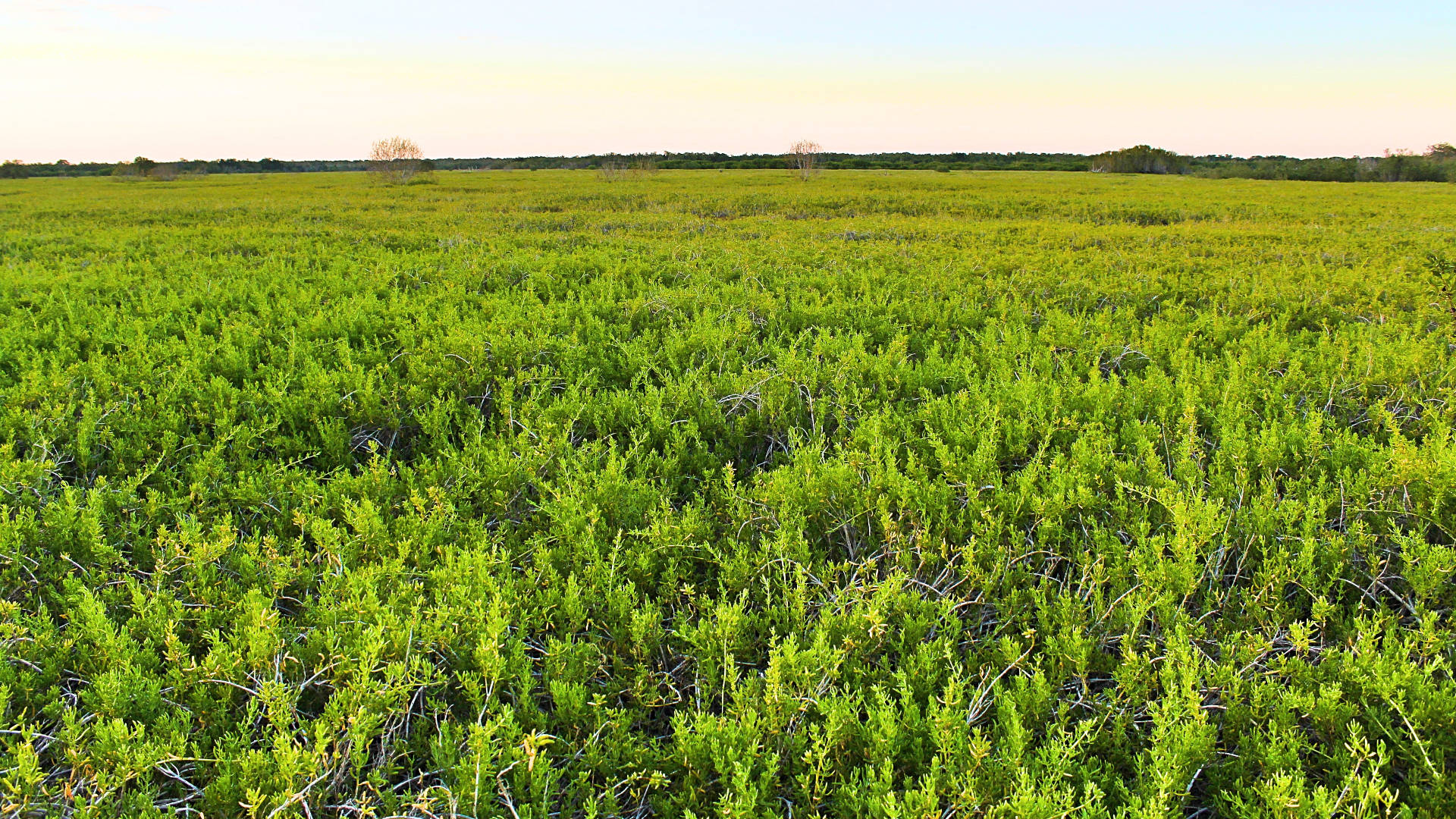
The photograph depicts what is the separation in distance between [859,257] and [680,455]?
22.1ft

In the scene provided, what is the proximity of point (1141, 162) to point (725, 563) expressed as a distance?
2716 inches

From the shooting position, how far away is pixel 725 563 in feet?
9.68

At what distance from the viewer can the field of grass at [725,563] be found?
6.68 feet

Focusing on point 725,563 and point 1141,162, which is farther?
point 1141,162

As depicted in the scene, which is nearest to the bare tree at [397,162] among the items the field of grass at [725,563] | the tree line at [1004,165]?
the tree line at [1004,165]

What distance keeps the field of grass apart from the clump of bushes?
205ft

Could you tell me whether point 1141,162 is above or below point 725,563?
above

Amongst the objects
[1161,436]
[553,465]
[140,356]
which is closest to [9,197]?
[140,356]

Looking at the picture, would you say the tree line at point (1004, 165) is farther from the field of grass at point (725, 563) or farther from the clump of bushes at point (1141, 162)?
the field of grass at point (725, 563)

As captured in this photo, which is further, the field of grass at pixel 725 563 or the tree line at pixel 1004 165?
the tree line at pixel 1004 165

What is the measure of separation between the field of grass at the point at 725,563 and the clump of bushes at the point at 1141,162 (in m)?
62.6

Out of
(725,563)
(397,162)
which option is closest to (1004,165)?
(397,162)

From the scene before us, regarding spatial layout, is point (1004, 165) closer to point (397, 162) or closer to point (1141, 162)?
point (1141, 162)

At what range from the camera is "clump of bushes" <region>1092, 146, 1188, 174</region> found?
59719mm
